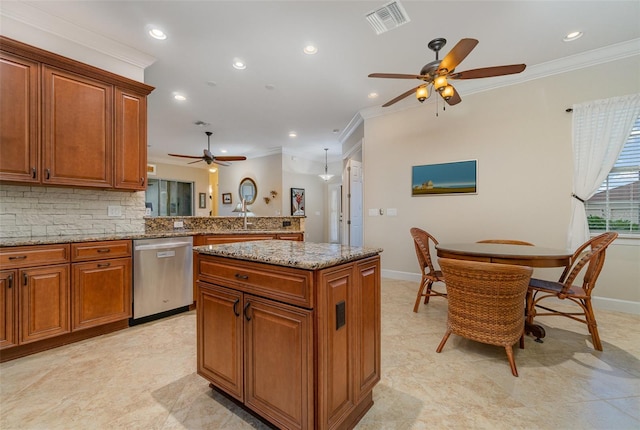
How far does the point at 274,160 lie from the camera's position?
7.65 m

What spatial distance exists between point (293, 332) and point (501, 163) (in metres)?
3.64

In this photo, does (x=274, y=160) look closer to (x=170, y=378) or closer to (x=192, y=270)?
(x=192, y=270)

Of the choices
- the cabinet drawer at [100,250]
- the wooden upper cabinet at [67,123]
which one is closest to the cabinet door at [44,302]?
the cabinet drawer at [100,250]

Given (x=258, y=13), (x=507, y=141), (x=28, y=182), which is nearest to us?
(x=28, y=182)

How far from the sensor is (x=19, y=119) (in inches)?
85.4

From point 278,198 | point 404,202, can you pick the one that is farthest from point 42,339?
point 278,198

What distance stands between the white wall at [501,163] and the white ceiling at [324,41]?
0.80ft

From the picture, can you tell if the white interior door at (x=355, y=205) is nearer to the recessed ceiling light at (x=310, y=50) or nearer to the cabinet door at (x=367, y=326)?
the recessed ceiling light at (x=310, y=50)

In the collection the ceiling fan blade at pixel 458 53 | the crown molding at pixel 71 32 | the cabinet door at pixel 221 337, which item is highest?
the crown molding at pixel 71 32

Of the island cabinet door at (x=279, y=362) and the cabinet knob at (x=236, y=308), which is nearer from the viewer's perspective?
the island cabinet door at (x=279, y=362)

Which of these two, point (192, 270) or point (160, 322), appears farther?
point (192, 270)

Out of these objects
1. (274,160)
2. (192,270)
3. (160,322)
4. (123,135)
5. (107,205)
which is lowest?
(160,322)

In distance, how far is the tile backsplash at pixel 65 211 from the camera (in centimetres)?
234

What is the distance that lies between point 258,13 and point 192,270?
2659 mm
